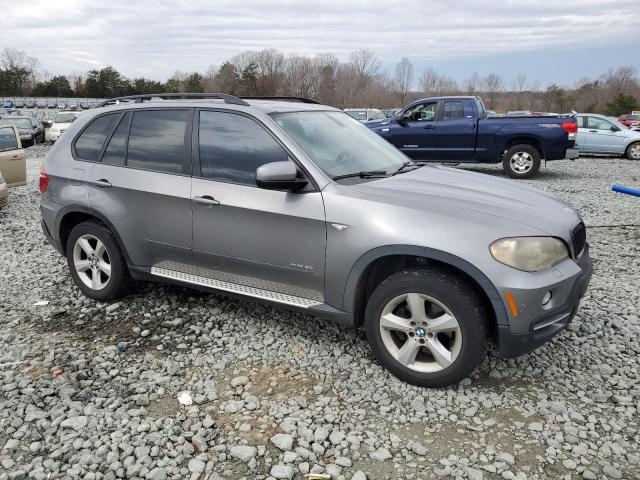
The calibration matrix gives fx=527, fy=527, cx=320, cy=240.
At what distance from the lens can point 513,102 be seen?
273ft

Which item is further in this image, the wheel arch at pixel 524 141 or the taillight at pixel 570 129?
the wheel arch at pixel 524 141

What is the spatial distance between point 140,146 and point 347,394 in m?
2.62

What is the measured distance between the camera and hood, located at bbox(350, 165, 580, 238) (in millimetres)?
3271

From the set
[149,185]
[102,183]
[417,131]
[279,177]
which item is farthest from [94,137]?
[417,131]

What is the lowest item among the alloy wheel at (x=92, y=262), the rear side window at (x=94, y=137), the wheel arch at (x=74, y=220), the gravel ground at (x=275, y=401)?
the gravel ground at (x=275, y=401)

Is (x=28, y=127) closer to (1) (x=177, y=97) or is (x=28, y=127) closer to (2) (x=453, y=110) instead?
(2) (x=453, y=110)

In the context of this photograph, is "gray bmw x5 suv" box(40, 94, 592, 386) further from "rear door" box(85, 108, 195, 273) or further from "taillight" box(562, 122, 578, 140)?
"taillight" box(562, 122, 578, 140)

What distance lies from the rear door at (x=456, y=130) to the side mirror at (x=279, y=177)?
395 inches

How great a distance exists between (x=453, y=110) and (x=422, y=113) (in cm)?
79

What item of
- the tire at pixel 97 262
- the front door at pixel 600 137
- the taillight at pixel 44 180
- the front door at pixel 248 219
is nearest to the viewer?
the front door at pixel 248 219

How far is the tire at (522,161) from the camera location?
488 inches

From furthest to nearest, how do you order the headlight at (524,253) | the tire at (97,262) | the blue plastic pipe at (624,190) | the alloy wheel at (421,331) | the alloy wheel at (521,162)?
the alloy wheel at (521,162), the blue plastic pipe at (624,190), the tire at (97,262), the alloy wheel at (421,331), the headlight at (524,253)

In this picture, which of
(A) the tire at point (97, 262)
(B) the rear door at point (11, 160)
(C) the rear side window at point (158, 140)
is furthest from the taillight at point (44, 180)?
(B) the rear door at point (11, 160)

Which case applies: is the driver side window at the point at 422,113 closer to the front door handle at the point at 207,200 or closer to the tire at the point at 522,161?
the tire at the point at 522,161
